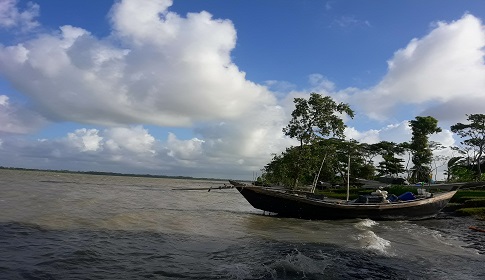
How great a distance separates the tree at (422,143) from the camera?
178 feet

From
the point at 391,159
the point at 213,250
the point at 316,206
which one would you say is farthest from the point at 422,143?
the point at 213,250

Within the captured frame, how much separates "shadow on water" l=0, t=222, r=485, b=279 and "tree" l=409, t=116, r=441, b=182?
48.4 metres

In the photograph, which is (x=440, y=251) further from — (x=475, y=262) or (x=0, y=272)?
(x=0, y=272)

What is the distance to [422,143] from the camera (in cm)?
5484

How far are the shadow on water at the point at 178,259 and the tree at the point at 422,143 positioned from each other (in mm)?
48434

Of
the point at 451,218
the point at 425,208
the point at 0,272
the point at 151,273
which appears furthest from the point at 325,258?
the point at 451,218

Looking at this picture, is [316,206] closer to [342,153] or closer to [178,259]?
[178,259]

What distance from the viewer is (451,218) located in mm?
25375

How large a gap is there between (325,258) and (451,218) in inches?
770

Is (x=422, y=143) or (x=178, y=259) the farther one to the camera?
(x=422, y=143)

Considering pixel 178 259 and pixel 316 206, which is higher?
pixel 316 206

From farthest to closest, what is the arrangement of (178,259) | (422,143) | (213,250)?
(422,143) < (213,250) < (178,259)

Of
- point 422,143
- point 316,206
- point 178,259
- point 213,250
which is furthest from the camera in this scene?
point 422,143

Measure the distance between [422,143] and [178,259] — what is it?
5401 centimetres
